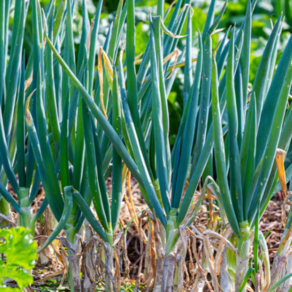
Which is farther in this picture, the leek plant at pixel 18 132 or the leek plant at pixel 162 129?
the leek plant at pixel 18 132

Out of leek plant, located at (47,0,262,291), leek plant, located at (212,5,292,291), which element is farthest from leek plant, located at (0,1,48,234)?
leek plant, located at (212,5,292,291)

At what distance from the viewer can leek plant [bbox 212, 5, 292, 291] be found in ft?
1.72

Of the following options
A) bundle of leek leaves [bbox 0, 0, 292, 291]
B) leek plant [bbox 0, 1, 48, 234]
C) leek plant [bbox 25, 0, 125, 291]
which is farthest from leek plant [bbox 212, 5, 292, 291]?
leek plant [bbox 0, 1, 48, 234]

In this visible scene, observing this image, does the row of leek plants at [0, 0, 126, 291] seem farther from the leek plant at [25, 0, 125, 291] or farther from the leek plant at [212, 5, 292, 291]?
the leek plant at [212, 5, 292, 291]

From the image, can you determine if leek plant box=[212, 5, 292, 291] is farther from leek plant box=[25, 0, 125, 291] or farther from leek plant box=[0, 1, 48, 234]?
leek plant box=[0, 1, 48, 234]

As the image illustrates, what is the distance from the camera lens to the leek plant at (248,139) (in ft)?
1.72

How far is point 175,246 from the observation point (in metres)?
0.60

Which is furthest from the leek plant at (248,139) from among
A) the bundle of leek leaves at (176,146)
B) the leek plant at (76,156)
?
the leek plant at (76,156)

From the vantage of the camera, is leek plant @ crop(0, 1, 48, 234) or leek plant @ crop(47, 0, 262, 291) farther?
leek plant @ crop(0, 1, 48, 234)

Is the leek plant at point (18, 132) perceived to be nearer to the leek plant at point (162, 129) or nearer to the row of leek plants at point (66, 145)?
the row of leek plants at point (66, 145)

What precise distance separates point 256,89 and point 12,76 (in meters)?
0.47

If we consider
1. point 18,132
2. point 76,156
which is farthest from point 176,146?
point 18,132

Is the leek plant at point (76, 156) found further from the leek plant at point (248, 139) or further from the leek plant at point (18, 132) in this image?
the leek plant at point (248, 139)

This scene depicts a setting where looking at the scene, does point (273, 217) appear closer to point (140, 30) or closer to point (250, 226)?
point (250, 226)
